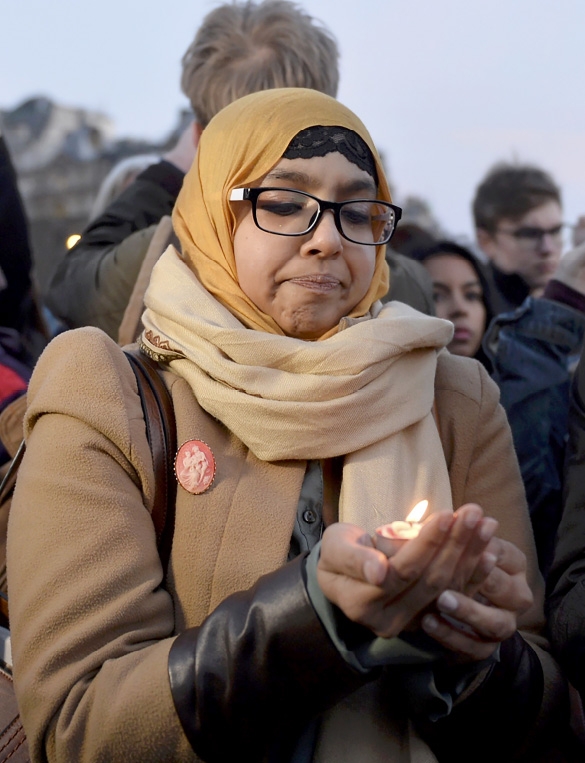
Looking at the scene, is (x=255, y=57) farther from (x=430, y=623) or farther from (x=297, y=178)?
(x=430, y=623)

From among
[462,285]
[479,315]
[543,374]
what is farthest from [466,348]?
[543,374]

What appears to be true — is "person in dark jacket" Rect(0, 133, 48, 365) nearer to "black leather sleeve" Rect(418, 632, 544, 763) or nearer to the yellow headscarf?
the yellow headscarf

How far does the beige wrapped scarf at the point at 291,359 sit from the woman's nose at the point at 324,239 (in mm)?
182

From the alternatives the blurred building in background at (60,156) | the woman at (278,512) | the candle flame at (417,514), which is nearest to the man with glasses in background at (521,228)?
the woman at (278,512)

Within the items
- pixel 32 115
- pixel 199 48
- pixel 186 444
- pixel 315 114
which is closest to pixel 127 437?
pixel 186 444

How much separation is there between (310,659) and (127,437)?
0.62m

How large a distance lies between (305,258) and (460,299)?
1983 mm

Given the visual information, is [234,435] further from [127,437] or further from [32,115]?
[32,115]

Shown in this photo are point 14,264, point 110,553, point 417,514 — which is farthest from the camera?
point 14,264

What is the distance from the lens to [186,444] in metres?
2.12

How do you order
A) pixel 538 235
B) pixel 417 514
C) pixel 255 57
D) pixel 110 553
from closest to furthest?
pixel 417 514 → pixel 110 553 → pixel 255 57 → pixel 538 235

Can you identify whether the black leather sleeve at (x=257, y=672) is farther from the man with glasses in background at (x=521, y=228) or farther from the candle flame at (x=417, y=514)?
the man with glasses in background at (x=521, y=228)

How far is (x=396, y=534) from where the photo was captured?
67.0 inches

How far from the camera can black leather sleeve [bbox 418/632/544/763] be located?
2064mm
